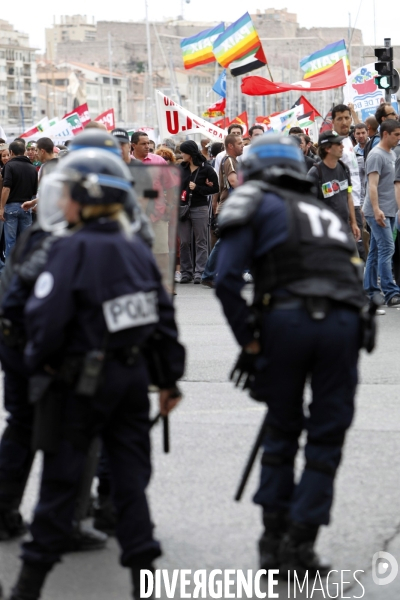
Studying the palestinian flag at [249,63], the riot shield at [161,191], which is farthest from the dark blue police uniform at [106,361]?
the palestinian flag at [249,63]

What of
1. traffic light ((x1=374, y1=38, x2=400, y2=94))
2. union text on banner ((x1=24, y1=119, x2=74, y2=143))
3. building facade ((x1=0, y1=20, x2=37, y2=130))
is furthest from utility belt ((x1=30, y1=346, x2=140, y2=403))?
building facade ((x1=0, y1=20, x2=37, y2=130))

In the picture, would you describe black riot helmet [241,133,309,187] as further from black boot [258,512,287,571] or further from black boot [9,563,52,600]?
black boot [9,563,52,600]

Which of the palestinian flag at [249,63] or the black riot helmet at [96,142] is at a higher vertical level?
the palestinian flag at [249,63]

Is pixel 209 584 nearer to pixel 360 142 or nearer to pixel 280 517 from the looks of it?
pixel 280 517

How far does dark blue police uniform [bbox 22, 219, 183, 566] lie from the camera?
389 centimetres

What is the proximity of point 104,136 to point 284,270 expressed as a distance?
40.5 inches

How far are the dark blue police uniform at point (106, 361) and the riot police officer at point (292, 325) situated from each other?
0.43 meters

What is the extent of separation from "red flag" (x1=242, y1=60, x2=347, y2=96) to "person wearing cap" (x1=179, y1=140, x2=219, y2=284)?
22.3ft

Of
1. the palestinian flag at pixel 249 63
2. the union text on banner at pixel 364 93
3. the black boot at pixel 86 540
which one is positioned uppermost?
the palestinian flag at pixel 249 63

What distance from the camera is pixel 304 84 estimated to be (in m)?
22.2

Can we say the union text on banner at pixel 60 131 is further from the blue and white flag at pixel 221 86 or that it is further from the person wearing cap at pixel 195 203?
the person wearing cap at pixel 195 203

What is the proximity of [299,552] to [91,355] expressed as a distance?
3.96ft

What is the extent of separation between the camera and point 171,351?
172 inches

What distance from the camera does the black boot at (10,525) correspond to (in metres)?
5.04
